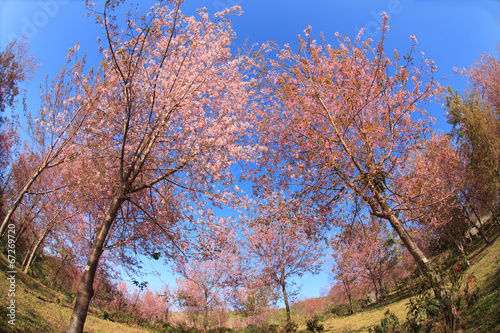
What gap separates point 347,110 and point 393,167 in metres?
2.55

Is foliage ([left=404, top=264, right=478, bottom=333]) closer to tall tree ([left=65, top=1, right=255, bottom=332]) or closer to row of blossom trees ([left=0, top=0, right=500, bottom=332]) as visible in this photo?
row of blossom trees ([left=0, top=0, right=500, bottom=332])

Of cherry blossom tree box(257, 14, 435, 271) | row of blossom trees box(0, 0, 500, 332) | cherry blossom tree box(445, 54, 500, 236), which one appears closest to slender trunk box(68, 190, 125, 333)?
row of blossom trees box(0, 0, 500, 332)

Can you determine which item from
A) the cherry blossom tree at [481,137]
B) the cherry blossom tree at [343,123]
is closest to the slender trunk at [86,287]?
the cherry blossom tree at [343,123]

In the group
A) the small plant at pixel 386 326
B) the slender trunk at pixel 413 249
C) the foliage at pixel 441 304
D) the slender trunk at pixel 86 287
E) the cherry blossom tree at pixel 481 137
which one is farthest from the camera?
the cherry blossom tree at pixel 481 137

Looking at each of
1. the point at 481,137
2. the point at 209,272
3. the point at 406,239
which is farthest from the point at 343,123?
A: the point at 209,272

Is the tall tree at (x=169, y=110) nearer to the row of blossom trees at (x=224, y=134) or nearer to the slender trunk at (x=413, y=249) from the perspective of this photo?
the row of blossom trees at (x=224, y=134)

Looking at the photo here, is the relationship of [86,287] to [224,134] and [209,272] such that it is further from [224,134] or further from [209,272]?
[209,272]

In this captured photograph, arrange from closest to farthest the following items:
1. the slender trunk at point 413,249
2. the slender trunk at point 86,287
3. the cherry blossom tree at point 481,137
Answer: the slender trunk at point 86,287, the slender trunk at point 413,249, the cherry blossom tree at point 481,137

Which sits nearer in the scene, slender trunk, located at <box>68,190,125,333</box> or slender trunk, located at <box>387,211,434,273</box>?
slender trunk, located at <box>68,190,125,333</box>

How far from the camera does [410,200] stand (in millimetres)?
7098

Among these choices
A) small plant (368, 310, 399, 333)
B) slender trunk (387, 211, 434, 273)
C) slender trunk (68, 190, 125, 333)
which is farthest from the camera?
small plant (368, 310, 399, 333)

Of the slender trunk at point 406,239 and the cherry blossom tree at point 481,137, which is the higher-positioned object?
the cherry blossom tree at point 481,137

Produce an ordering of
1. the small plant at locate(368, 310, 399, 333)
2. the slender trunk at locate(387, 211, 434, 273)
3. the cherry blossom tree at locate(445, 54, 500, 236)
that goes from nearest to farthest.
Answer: the slender trunk at locate(387, 211, 434, 273) → the small plant at locate(368, 310, 399, 333) → the cherry blossom tree at locate(445, 54, 500, 236)

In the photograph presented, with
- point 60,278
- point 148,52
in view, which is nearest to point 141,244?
point 148,52
